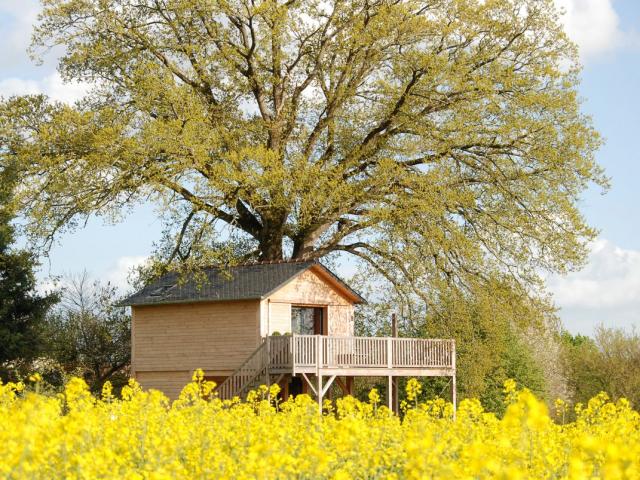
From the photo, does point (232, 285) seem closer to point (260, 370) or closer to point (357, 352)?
point (260, 370)

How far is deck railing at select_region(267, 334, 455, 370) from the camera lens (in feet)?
90.5

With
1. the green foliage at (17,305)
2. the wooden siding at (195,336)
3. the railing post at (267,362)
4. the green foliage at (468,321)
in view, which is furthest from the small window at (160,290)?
the green foliage at (468,321)

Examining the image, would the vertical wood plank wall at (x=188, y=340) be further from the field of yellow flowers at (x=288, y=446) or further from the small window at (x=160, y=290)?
the field of yellow flowers at (x=288, y=446)

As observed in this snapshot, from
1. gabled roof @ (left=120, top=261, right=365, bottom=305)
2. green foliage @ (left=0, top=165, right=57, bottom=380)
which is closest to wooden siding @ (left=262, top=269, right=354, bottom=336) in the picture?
gabled roof @ (left=120, top=261, right=365, bottom=305)

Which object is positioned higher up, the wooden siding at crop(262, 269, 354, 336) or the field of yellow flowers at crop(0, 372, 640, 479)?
the wooden siding at crop(262, 269, 354, 336)

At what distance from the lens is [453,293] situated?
31.6 metres

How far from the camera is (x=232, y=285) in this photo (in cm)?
3053

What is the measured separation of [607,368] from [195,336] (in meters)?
19.4

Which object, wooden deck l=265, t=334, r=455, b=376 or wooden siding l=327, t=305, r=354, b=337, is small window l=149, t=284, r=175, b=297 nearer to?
wooden siding l=327, t=305, r=354, b=337

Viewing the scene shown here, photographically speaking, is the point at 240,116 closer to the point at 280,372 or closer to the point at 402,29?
the point at 402,29

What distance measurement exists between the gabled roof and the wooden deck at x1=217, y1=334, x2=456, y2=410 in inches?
80.0

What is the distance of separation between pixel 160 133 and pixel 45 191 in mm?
3801

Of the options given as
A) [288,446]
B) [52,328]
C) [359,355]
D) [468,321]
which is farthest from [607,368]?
[288,446]

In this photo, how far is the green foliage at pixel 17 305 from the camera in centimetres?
3262
